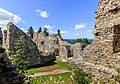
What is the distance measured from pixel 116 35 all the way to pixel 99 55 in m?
1.28

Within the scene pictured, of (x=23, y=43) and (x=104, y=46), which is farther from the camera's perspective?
(x=23, y=43)

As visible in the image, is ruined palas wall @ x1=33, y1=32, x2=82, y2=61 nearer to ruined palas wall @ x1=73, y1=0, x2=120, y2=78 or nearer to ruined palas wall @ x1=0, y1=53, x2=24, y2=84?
ruined palas wall @ x1=73, y1=0, x2=120, y2=78

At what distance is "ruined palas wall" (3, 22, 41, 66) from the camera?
2484 cm

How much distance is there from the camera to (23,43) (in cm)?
2370

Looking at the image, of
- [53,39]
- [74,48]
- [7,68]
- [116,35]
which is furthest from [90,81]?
[53,39]

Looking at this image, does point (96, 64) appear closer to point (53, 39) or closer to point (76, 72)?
point (76, 72)

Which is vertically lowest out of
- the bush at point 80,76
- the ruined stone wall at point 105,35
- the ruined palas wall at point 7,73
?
the bush at point 80,76

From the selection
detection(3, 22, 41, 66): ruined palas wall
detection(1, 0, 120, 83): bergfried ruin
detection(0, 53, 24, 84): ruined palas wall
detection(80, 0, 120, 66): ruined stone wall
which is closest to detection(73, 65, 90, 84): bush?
detection(1, 0, 120, 83): bergfried ruin

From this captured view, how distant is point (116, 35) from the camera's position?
9422 millimetres

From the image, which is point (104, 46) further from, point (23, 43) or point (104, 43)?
point (23, 43)

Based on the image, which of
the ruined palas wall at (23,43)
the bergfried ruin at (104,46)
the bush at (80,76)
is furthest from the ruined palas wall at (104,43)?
the ruined palas wall at (23,43)

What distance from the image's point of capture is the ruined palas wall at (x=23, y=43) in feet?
81.5

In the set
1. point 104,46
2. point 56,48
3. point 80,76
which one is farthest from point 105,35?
point 56,48

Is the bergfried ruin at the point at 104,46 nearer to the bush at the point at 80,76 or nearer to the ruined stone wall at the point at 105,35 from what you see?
the ruined stone wall at the point at 105,35
